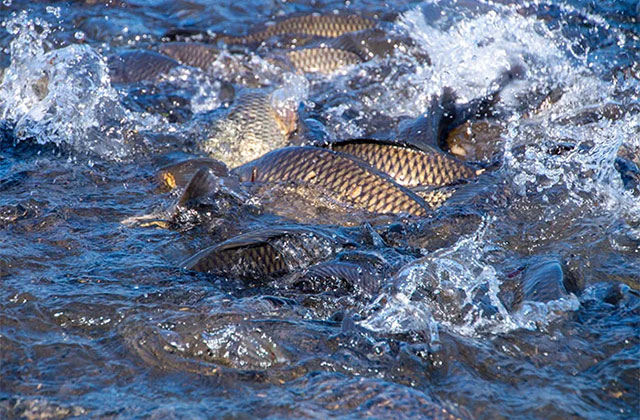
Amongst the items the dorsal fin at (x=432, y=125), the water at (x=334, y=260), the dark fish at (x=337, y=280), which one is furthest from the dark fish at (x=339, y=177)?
the dark fish at (x=337, y=280)

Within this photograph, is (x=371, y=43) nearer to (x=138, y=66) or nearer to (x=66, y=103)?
(x=138, y=66)

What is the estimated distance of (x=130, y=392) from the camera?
2.46 metres

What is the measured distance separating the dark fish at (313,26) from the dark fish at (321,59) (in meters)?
0.64

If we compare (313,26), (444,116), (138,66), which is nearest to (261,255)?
(444,116)

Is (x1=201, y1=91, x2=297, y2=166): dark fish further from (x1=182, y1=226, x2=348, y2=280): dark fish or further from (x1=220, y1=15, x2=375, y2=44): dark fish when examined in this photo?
(x1=220, y1=15, x2=375, y2=44): dark fish

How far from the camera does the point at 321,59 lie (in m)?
6.48

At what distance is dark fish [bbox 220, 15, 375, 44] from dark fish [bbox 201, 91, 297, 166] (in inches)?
86.2

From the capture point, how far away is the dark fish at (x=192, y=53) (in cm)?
636

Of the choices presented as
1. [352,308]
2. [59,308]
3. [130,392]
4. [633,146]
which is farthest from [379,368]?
[633,146]

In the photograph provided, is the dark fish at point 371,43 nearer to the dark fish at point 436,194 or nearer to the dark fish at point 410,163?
the dark fish at point 410,163

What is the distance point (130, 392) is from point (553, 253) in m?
2.05

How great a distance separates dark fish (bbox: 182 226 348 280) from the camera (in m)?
3.13

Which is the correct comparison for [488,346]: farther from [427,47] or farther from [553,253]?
[427,47]

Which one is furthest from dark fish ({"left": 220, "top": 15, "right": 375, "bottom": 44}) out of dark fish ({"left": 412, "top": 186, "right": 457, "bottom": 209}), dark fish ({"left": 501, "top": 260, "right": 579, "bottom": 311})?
dark fish ({"left": 501, "top": 260, "right": 579, "bottom": 311})
